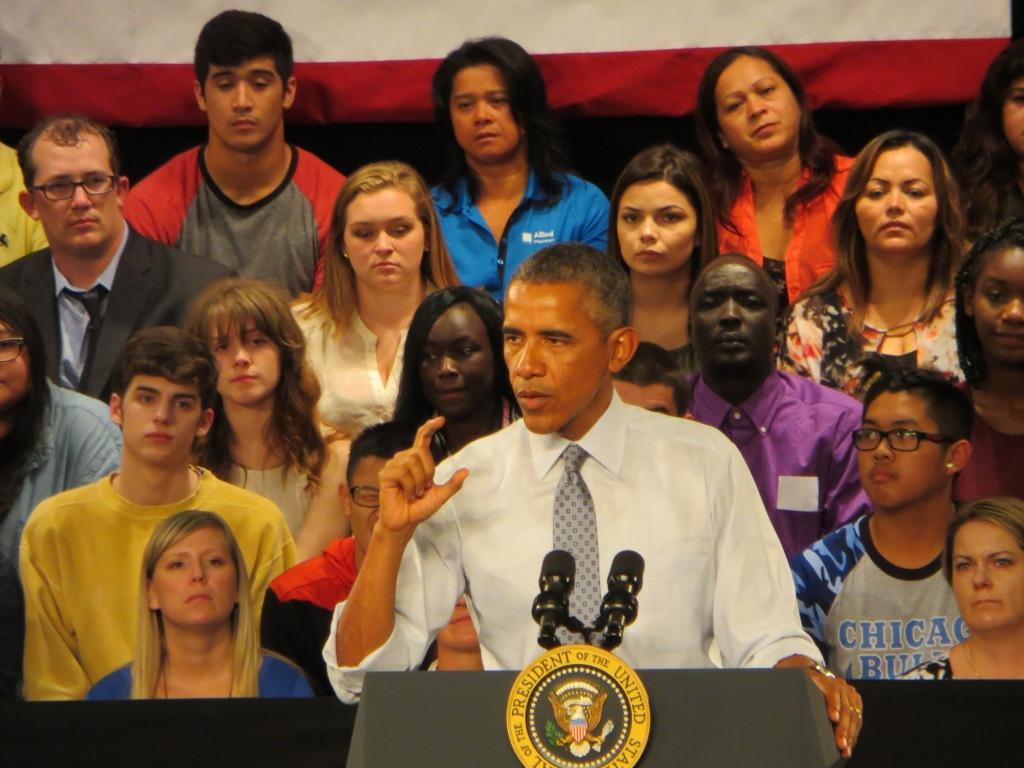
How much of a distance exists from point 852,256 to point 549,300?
1.41 metres

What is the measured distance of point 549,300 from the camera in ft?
8.36

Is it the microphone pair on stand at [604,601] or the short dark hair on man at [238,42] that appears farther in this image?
the short dark hair on man at [238,42]

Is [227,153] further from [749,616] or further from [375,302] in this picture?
[749,616]

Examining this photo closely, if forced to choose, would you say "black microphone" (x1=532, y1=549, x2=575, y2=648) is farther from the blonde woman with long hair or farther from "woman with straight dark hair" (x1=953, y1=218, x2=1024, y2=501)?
the blonde woman with long hair

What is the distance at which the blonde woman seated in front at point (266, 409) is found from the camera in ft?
11.9

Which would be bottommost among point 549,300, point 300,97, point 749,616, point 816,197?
point 749,616

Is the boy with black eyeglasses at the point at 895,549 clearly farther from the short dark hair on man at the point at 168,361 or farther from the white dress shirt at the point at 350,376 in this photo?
the short dark hair on man at the point at 168,361

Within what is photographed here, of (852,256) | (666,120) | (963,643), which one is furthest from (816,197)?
(963,643)

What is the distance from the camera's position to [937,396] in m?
3.26

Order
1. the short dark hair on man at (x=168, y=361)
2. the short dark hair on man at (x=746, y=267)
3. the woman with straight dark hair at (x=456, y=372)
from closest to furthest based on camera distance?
the woman with straight dark hair at (x=456, y=372), the short dark hair on man at (x=168, y=361), the short dark hair on man at (x=746, y=267)

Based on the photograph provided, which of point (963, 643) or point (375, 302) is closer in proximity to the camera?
point (963, 643)

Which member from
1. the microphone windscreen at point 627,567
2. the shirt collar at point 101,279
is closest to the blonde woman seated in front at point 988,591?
the microphone windscreen at point 627,567

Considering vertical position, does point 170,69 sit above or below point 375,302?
above

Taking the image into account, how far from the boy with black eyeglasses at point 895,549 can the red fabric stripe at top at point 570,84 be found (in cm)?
140
